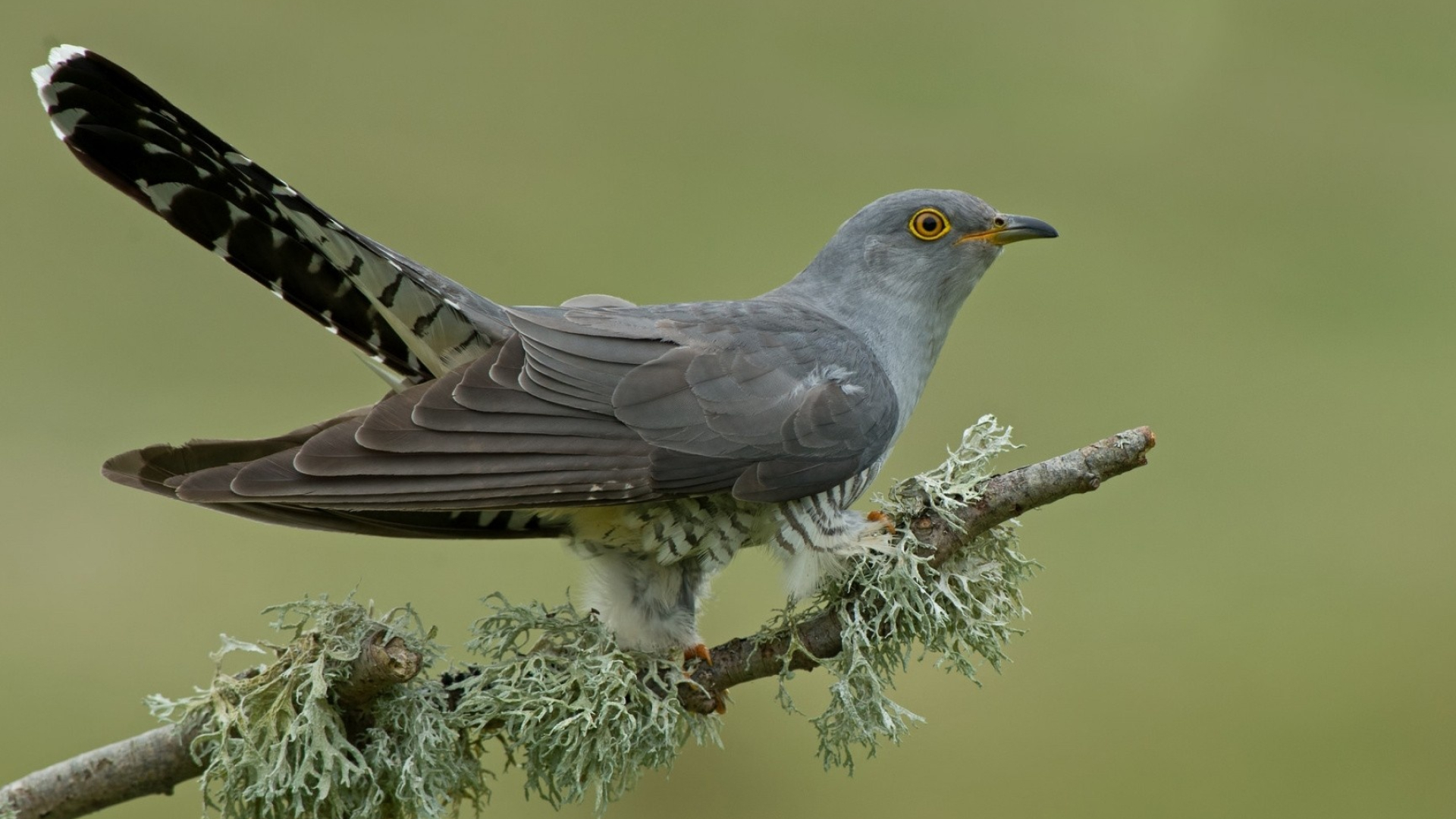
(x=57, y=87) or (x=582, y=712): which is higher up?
(x=57, y=87)

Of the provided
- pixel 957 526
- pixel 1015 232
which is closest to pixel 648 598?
pixel 957 526

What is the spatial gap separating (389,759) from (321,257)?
760mm

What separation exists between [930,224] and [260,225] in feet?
3.92

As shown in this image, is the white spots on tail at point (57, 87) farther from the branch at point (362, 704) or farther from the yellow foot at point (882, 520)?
the yellow foot at point (882, 520)

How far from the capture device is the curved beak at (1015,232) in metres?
2.29

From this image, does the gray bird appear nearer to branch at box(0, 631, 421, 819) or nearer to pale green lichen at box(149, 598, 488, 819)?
pale green lichen at box(149, 598, 488, 819)

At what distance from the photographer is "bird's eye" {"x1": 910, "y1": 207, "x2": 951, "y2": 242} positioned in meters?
2.31

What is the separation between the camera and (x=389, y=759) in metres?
1.67

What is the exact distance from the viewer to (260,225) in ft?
6.03

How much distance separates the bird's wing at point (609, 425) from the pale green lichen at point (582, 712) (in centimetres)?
24

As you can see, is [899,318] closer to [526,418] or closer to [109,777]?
[526,418]

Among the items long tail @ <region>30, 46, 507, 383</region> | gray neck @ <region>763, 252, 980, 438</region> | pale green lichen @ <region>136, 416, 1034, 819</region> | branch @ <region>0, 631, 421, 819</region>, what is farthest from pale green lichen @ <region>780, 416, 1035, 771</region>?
branch @ <region>0, 631, 421, 819</region>

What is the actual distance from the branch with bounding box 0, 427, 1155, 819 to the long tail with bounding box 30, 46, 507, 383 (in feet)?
1.94

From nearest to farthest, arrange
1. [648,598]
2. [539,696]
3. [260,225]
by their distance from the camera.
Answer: [539,696], [260,225], [648,598]
